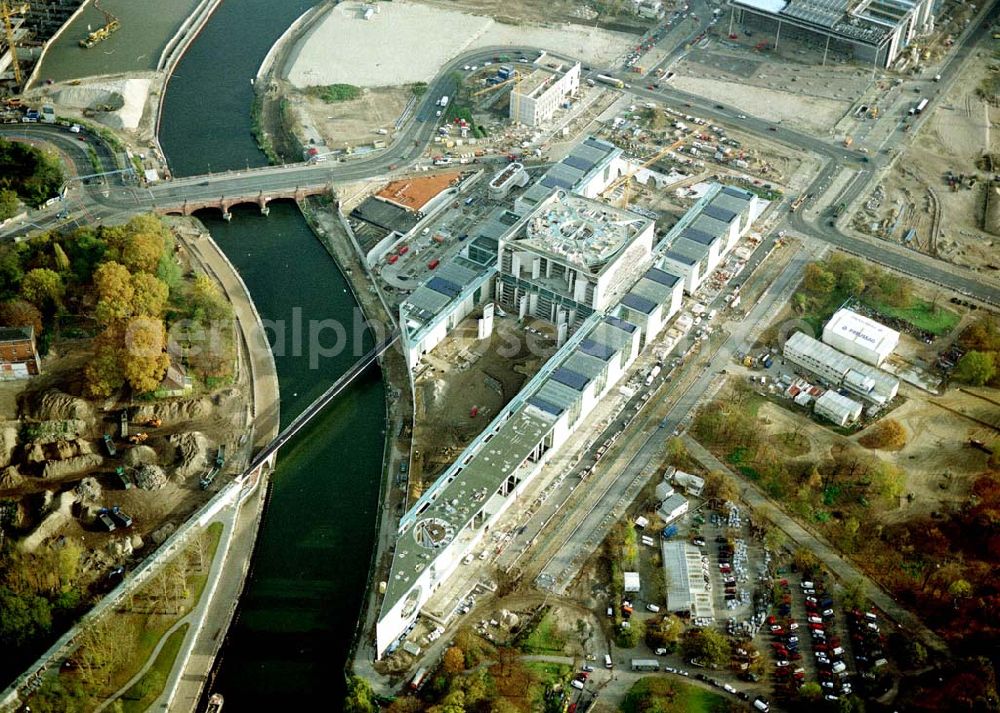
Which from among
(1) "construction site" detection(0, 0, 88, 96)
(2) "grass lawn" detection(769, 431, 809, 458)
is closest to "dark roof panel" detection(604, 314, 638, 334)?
(2) "grass lawn" detection(769, 431, 809, 458)

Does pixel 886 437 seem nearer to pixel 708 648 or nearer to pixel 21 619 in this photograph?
pixel 708 648

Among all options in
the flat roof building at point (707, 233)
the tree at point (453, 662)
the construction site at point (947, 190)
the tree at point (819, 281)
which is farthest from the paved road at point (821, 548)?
the construction site at point (947, 190)

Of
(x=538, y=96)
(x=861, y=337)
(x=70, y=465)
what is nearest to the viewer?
(x=70, y=465)

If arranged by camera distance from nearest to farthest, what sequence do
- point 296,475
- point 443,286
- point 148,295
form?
point 296,475 < point 148,295 < point 443,286

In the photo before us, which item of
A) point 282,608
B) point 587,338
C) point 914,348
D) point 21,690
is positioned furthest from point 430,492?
point 914,348

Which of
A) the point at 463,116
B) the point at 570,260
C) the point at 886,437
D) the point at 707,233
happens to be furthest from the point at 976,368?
the point at 463,116

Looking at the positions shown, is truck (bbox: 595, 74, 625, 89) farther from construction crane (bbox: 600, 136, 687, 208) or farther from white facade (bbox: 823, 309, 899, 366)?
white facade (bbox: 823, 309, 899, 366)
